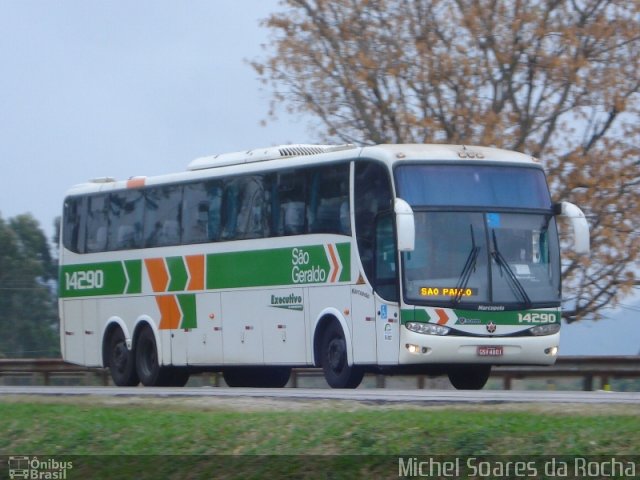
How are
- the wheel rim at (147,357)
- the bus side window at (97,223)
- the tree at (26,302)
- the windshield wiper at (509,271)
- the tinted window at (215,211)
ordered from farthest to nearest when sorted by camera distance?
1. the tree at (26,302)
2. the bus side window at (97,223)
3. the wheel rim at (147,357)
4. the tinted window at (215,211)
5. the windshield wiper at (509,271)

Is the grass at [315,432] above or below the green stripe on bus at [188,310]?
below

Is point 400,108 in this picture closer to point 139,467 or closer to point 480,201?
point 480,201

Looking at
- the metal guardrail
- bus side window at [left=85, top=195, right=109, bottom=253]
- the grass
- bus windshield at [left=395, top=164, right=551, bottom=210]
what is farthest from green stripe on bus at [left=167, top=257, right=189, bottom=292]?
the grass

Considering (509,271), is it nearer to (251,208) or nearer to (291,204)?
(291,204)

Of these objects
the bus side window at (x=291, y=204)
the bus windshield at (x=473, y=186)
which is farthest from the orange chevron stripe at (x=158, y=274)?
the bus windshield at (x=473, y=186)

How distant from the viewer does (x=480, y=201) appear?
20266mm

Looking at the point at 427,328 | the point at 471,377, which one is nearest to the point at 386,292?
the point at 427,328

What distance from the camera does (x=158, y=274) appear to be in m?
24.8

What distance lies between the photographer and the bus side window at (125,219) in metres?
25.5

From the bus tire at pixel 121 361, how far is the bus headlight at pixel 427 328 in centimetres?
733

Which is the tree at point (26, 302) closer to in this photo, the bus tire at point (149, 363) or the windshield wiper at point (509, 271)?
the bus tire at point (149, 363)

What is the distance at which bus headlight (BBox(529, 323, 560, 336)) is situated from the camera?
2019 centimetres

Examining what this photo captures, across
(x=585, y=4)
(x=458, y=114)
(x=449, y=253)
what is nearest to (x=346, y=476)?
(x=449, y=253)

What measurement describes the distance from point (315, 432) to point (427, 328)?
7.36 m
